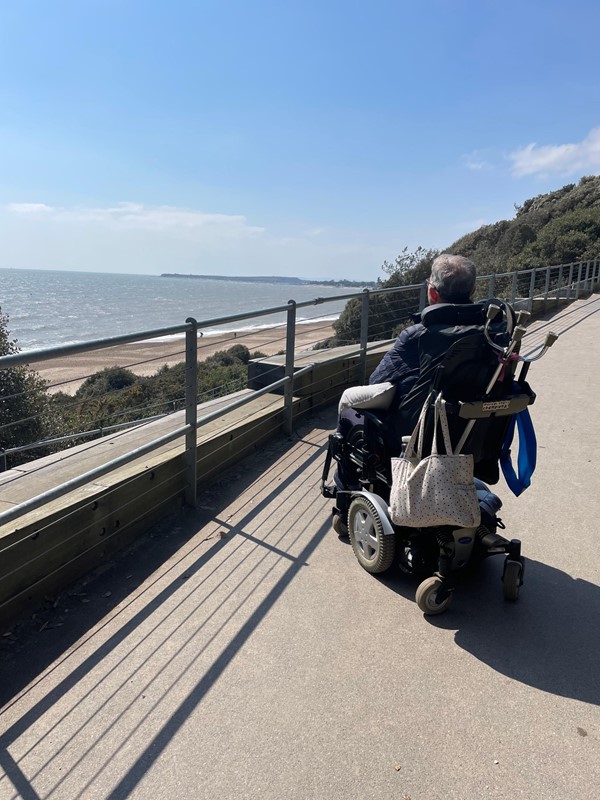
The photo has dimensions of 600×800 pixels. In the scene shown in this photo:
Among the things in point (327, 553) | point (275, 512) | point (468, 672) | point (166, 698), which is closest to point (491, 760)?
point (468, 672)

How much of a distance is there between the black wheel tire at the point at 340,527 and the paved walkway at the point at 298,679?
12cm

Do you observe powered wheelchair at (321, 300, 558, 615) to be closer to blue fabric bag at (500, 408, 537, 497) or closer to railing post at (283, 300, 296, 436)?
blue fabric bag at (500, 408, 537, 497)

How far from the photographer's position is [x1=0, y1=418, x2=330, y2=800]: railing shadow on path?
2.23 metres

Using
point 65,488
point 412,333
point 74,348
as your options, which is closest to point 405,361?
point 412,333

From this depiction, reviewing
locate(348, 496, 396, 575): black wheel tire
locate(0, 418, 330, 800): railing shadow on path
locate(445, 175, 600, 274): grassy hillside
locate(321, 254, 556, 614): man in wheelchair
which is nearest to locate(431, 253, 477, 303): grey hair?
locate(321, 254, 556, 614): man in wheelchair

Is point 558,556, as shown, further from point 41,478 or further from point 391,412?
point 41,478

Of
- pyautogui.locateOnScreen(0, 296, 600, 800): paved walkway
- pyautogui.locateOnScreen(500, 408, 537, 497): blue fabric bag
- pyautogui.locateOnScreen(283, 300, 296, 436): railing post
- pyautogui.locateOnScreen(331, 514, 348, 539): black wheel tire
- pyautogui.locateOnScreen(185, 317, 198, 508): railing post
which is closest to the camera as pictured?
pyautogui.locateOnScreen(0, 296, 600, 800): paved walkway

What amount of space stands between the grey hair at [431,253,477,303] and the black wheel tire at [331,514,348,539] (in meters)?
1.55

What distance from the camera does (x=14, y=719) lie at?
7.59 ft

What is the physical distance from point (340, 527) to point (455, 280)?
1697 mm

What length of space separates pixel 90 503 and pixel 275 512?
1343mm

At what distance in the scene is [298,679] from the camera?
251cm

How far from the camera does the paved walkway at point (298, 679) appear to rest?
204 centimetres

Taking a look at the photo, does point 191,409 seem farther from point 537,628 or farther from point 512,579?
point 537,628
